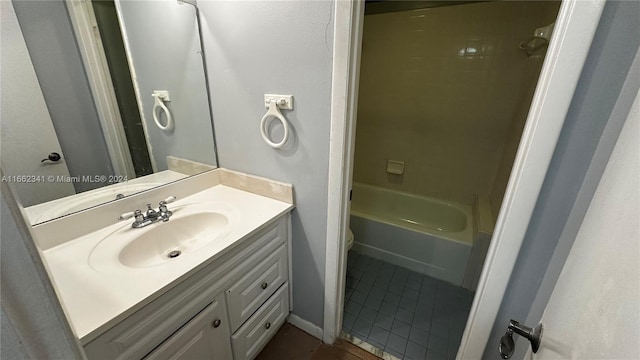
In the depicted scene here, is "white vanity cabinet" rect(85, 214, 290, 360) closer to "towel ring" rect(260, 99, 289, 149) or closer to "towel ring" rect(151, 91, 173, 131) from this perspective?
"towel ring" rect(260, 99, 289, 149)

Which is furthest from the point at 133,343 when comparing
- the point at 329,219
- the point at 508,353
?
the point at 508,353

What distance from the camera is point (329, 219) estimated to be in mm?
1236

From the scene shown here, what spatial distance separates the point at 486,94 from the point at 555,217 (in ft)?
5.50

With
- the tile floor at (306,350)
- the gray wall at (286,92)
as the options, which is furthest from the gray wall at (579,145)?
the tile floor at (306,350)

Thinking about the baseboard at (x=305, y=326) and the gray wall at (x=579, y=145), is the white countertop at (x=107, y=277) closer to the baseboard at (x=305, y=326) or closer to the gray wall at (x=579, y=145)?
the baseboard at (x=305, y=326)

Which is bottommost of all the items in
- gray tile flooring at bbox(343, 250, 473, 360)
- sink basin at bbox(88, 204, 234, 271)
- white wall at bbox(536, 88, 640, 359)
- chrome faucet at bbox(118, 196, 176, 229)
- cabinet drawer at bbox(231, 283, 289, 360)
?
gray tile flooring at bbox(343, 250, 473, 360)

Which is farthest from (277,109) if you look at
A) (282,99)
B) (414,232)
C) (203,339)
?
(414,232)

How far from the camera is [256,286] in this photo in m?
1.20

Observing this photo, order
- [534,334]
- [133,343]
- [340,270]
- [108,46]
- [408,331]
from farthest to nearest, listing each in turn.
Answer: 1. [408,331]
2. [340,270]
3. [108,46]
4. [133,343]
5. [534,334]

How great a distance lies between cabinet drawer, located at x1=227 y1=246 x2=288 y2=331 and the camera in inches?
43.1

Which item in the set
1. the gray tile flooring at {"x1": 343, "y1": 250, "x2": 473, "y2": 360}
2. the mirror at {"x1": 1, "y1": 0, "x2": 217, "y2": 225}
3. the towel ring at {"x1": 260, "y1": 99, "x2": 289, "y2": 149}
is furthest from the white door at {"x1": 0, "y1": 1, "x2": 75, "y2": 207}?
the gray tile flooring at {"x1": 343, "y1": 250, "x2": 473, "y2": 360}

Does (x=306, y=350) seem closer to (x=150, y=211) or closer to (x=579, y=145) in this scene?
(x=150, y=211)

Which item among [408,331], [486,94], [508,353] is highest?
[486,94]

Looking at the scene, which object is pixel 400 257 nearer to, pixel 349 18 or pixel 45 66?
pixel 349 18
